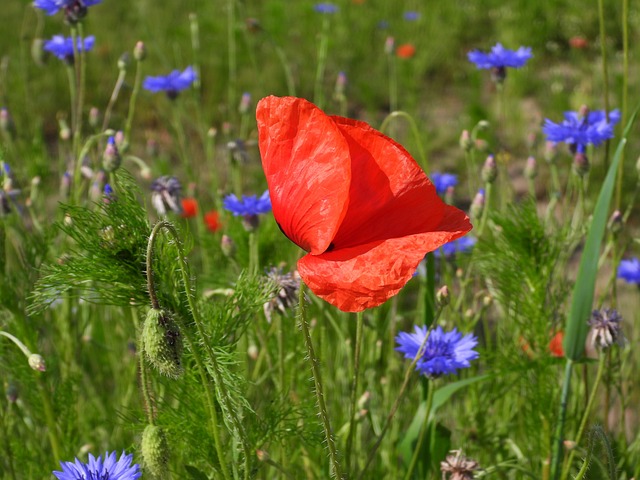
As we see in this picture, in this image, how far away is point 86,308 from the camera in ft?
6.73

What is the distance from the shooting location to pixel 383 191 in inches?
40.7

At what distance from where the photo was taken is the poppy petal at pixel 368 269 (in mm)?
943

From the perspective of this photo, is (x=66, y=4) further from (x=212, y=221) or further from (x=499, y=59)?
(x=499, y=59)

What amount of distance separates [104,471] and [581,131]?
123 cm

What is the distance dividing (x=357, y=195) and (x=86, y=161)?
143cm

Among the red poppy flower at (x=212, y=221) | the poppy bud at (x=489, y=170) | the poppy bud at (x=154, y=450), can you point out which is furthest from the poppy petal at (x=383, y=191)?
the red poppy flower at (x=212, y=221)

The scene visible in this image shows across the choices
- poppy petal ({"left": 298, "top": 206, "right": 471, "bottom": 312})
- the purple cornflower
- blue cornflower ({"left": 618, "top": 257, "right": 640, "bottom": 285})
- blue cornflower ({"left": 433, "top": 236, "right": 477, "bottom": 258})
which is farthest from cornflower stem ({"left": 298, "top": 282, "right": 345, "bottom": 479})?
the purple cornflower

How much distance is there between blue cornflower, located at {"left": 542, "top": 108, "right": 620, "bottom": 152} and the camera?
5.92ft

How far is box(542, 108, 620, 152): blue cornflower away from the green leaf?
1.70 ft

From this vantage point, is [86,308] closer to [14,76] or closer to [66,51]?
[66,51]

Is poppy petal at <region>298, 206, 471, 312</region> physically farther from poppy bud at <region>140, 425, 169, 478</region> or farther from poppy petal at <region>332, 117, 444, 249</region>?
poppy bud at <region>140, 425, 169, 478</region>

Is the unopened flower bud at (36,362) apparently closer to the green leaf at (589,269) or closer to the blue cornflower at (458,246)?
the green leaf at (589,269)

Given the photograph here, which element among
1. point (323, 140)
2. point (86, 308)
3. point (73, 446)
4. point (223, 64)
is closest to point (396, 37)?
point (223, 64)

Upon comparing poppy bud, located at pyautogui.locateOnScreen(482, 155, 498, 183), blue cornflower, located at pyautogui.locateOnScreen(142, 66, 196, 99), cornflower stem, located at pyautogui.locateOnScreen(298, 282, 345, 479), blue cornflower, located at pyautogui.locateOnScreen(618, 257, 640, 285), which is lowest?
cornflower stem, located at pyautogui.locateOnScreen(298, 282, 345, 479)
